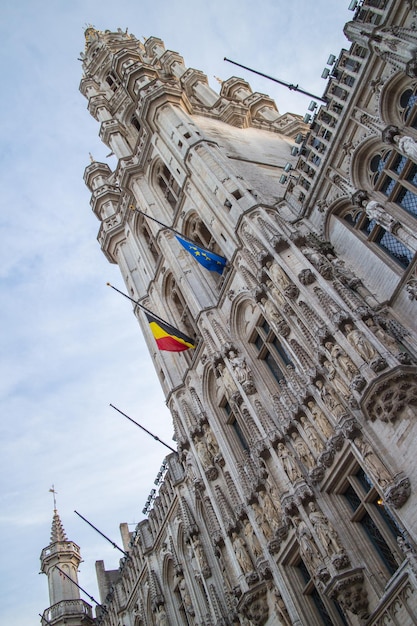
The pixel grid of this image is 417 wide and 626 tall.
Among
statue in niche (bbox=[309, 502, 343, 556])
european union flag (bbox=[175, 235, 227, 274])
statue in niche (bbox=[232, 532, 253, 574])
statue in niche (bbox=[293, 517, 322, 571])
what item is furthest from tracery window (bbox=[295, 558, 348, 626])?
european union flag (bbox=[175, 235, 227, 274])

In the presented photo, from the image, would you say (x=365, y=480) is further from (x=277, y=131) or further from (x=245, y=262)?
(x=277, y=131)

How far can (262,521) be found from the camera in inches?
840

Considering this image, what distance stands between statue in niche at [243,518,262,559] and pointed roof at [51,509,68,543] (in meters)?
32.8

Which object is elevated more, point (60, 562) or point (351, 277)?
point (60, 562)

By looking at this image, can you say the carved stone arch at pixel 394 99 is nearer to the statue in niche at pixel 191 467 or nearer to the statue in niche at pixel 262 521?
the statue in niche at pixel 262 521

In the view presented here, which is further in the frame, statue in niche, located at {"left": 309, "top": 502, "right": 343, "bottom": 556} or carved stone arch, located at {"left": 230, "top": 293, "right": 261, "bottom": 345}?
carved stone arch, located at {"left": 230, "top": 293, "right": 261, "bottom": 345}

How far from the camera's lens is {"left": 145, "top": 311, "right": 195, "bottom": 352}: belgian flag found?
94.0ft

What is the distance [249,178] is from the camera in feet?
101

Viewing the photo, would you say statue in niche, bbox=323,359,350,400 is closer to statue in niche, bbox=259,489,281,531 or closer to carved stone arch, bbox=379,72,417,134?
statue in niche, bbox=259,489,281,531

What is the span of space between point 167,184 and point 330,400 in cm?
2117

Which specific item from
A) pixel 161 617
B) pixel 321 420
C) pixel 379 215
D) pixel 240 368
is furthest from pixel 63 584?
pixel 379 215

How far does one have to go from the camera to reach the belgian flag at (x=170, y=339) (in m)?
28.7

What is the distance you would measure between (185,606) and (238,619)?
21.5ft

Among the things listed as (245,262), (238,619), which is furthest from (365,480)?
(245,262)
